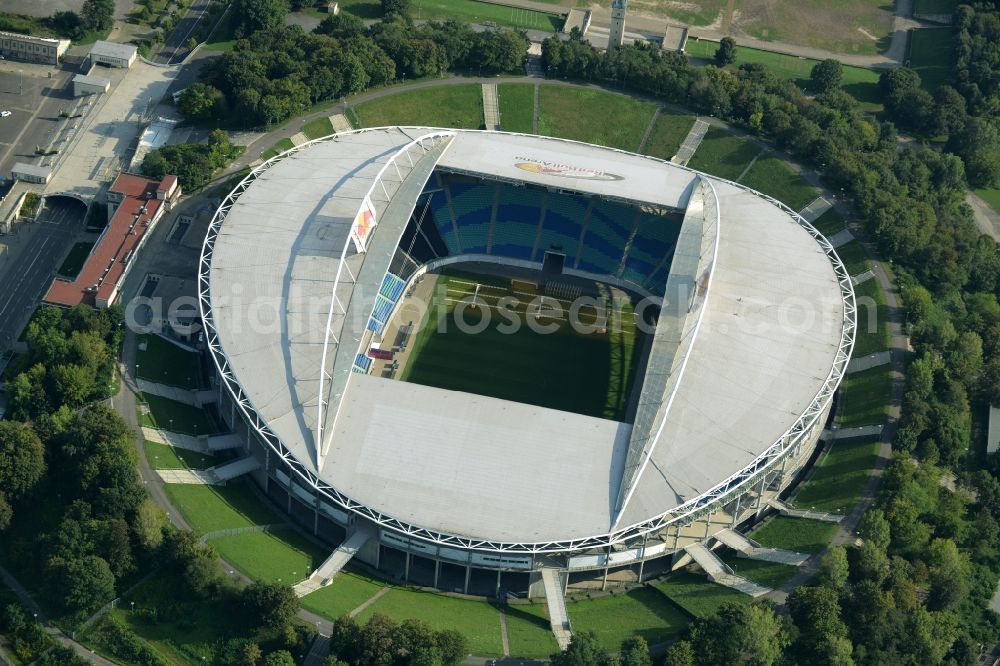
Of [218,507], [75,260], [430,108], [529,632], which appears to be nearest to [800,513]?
[529,632]

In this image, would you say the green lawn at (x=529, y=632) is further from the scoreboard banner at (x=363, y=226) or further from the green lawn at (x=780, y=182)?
the green lawn at (x=780, y=182)

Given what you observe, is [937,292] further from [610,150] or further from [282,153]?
[282,153]

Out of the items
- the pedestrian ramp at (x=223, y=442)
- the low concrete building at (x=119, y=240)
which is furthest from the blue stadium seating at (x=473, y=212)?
the pedestrian ramp at (x=223, y=442)

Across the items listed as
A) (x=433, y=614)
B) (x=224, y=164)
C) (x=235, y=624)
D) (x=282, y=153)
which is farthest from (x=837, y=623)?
(x=224, y=164)

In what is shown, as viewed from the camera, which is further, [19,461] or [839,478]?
[839,478]

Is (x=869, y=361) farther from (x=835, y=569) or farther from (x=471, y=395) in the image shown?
(x=471, y=395)

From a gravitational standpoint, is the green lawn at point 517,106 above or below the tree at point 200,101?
above

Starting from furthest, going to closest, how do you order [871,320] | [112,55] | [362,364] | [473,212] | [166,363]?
[112,55] → [473,212] → [871,320] → [362,364] → [166,363]
